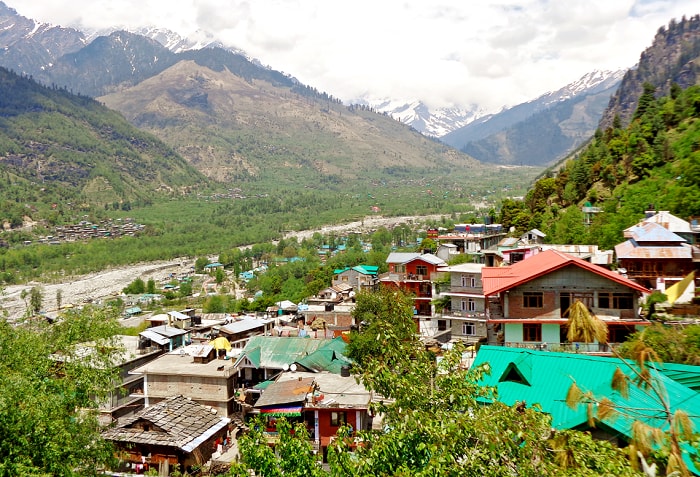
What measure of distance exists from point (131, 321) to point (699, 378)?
188 ft

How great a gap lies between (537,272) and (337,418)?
10.0 meters

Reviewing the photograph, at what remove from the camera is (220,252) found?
113 meters

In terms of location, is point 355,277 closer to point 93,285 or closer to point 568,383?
Result: point 568,383

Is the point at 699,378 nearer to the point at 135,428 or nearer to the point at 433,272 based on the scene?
the point at 135,428

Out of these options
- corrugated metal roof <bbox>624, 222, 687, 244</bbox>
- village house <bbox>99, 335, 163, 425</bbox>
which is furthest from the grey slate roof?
corrugated metal roof <bbox>624, 222, 687, 244</bbox>

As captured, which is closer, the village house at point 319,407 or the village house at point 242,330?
the village house at point 319,407

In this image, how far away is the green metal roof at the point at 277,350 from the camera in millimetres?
27688

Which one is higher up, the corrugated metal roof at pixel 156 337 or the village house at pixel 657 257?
the village house at pixel 657 257

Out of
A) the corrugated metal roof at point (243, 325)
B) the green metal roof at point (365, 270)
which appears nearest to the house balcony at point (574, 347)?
the corrugated metal roof at point (243, 325)

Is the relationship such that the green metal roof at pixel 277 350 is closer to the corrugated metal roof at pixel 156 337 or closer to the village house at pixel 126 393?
the village house at pixel 126 393

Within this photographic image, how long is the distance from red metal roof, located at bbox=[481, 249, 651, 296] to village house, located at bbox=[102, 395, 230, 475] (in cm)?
1325

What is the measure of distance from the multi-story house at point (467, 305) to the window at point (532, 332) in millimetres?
6670

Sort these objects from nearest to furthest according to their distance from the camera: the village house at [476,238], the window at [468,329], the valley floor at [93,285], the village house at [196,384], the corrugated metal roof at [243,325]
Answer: the village house at [196,384] → the window at [468,329] → the corrugated metal roof at [243,325] → the village house at [476,238] → the valley floor at [93,285]

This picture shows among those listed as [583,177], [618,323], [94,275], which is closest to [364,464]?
[618,323]
